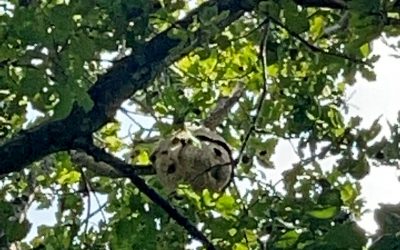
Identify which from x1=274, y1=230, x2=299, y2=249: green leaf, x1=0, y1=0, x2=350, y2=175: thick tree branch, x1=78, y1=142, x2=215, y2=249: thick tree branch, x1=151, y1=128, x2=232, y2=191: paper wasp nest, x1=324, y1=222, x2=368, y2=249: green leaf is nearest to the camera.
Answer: x1=324, y1=222, x2=368, y2=249: green leaf

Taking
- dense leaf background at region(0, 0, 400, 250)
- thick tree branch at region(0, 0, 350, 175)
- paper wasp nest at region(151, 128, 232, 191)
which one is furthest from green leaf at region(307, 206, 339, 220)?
thick tree branch at region(0, 0, 350, 175)

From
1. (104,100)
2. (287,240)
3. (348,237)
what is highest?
(104,100)

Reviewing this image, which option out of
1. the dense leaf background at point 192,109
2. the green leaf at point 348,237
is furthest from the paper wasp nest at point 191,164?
the green leaf at point 348,237


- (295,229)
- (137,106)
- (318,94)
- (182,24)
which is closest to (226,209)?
(295,229)

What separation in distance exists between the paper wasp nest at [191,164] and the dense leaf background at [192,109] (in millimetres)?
89

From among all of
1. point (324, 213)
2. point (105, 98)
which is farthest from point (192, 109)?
point (324, 213)

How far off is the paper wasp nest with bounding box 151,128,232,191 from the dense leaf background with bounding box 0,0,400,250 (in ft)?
0.29

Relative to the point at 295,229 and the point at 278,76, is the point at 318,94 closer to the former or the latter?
the point at 278,76

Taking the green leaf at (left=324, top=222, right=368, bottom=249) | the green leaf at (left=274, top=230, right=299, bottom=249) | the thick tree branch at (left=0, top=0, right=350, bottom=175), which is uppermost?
the thick tree branch at (left=0, top=0, right=350, bottom=175)

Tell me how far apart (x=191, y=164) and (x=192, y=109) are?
59 centimetres

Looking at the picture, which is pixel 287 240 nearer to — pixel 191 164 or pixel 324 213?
pixel 324 213

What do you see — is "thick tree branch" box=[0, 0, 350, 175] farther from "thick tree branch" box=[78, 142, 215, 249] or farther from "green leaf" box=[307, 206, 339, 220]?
"green leaf" box=[307, 206, 339, 220]

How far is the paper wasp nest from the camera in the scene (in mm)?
4590

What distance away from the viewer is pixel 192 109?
5.18 metres
